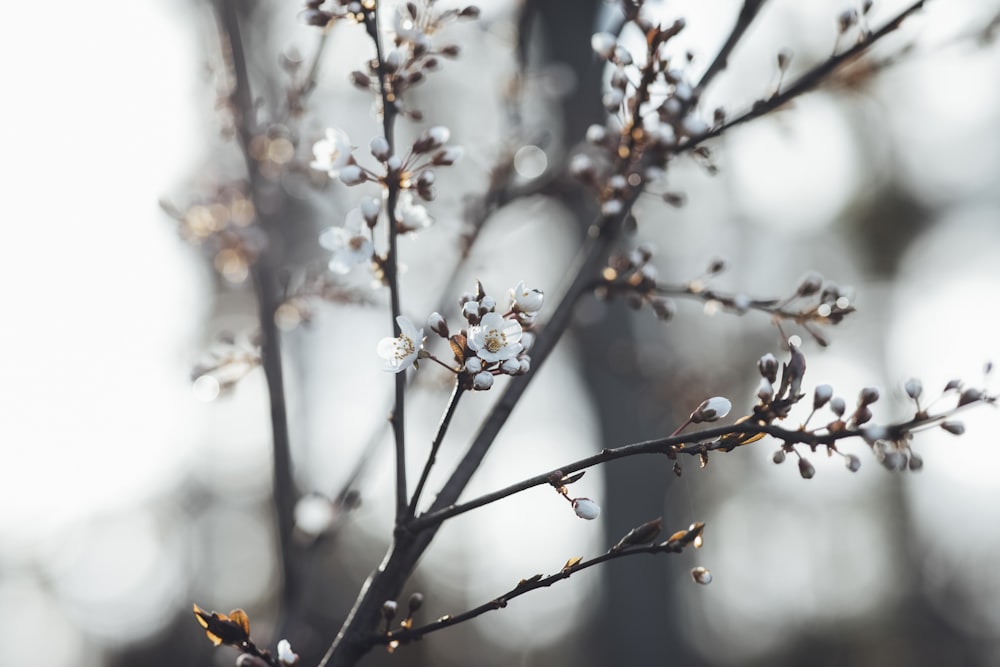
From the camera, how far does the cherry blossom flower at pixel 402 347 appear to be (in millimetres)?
1055

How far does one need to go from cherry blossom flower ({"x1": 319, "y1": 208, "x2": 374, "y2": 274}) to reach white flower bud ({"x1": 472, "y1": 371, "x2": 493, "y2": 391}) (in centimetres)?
37

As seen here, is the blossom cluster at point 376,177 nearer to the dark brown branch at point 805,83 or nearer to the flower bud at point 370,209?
the flower bud at point 370,209

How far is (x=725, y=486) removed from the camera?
13.5 meters

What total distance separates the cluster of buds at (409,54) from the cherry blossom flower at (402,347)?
0.41 meters

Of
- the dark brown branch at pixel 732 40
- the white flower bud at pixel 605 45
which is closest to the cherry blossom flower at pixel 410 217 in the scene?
the white flower bud at pixel 605 45

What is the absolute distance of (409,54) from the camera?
4.19ft

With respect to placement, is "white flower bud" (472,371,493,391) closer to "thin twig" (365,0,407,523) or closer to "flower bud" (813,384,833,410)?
"thin twig" (365,0,407,523)

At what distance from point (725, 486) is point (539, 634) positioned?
26.1ft

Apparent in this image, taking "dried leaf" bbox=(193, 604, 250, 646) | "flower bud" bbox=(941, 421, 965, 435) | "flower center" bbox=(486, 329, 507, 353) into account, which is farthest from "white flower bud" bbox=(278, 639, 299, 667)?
"flower bud" bbox=(941, 421, 965, 435)

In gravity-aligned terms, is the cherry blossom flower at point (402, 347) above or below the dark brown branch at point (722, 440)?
above

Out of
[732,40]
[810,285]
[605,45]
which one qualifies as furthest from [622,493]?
[605,45]

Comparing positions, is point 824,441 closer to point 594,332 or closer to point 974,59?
point 974,59

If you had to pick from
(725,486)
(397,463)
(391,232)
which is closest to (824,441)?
(397,463)

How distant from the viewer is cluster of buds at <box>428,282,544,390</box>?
3.36 ft
